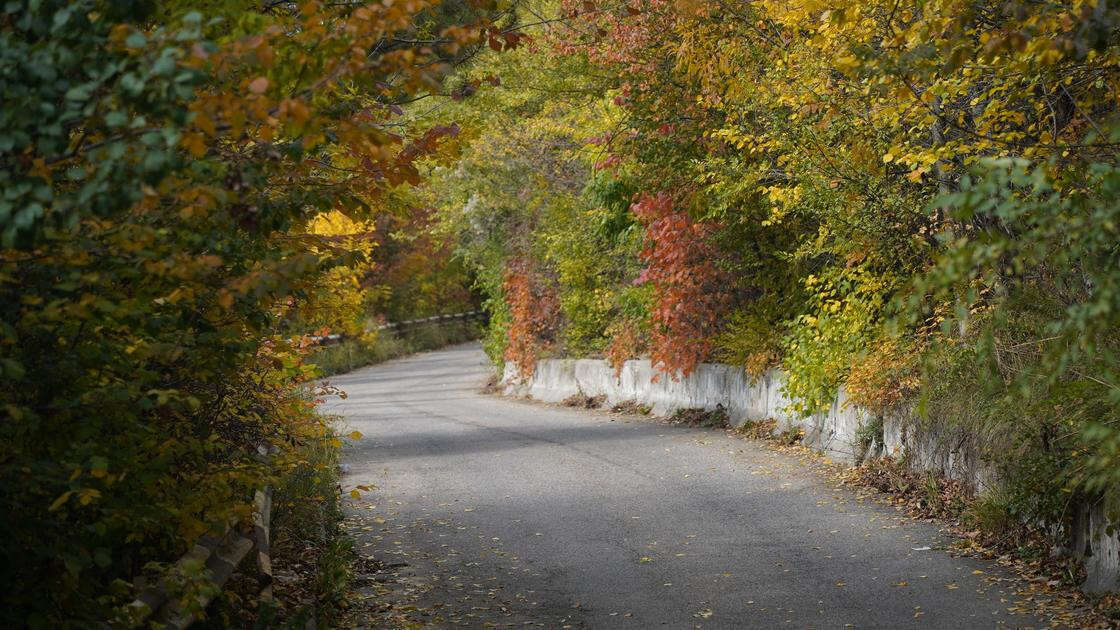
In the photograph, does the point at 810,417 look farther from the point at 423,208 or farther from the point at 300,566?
the point at 300,566

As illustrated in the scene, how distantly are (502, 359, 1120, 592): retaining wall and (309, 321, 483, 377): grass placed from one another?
10.3 metres

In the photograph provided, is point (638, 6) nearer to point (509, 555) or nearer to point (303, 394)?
point (303, 394)

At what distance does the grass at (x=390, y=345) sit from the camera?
3472cm

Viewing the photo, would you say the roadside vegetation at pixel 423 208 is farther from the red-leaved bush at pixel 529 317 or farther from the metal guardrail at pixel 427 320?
the metal guardrail at pixel 427 320

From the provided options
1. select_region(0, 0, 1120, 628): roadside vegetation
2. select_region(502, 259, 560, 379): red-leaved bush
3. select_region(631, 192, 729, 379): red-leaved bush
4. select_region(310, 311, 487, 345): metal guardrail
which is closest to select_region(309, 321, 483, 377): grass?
select_region(310, 311, 487, 345): metal guardrail

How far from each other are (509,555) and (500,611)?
1621 mm

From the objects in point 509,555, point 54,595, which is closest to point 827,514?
point 509,555

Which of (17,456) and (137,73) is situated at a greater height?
(137,73)

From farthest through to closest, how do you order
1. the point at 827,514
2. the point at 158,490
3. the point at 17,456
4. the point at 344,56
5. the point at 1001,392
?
the point at 827,514 → the point at 1001,392 → the point at 158,490 → the point at 344,56 → the point at 17,456

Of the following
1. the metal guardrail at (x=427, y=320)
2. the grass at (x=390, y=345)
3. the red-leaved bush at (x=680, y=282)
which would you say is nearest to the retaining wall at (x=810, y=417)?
the red-leaved bush at (x=680, y=282)

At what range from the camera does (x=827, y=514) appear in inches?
395

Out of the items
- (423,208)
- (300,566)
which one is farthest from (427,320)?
(300,566)

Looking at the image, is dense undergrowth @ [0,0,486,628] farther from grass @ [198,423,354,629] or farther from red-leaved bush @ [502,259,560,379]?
red-leaved bush @ [502,259,560,379]

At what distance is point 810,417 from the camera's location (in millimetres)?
13727
